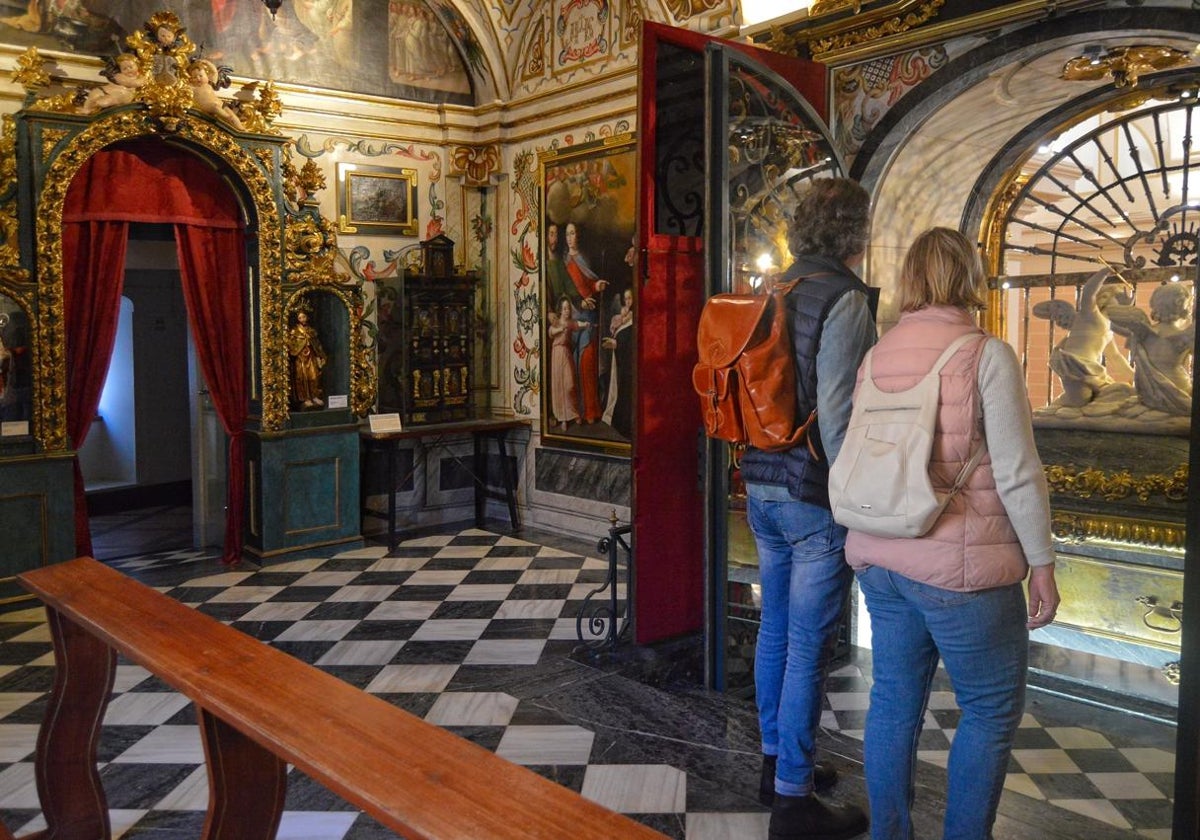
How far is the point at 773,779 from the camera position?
346 cm

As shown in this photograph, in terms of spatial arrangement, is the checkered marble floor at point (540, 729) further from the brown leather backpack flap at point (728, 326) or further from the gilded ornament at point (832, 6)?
the gilded ornament at point (832, 6)

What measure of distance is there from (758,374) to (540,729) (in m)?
1.98

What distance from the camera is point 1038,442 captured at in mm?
5027

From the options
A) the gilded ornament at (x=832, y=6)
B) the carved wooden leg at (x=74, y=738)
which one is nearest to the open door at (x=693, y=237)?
the gilded ornament at (x=832, y=6)

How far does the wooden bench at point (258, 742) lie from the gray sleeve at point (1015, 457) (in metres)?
1.14

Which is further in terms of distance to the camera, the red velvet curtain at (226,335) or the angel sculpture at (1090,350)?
the red velvet curtain at (226,335)

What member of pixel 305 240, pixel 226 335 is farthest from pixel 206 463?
pixel 305 240

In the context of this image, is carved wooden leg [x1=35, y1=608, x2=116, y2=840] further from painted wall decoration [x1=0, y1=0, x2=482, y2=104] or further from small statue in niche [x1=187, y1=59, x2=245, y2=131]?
painted wall decoration [x1=0, y1=0, x2=482, y2=104]

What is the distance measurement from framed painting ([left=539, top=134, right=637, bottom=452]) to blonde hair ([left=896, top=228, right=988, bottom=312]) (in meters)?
4.77

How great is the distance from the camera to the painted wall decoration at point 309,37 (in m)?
6.62

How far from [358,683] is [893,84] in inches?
151

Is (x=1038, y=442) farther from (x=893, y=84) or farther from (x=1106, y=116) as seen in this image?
(x=1106, y=116)

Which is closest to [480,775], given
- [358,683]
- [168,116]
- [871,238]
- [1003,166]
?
[358,683]

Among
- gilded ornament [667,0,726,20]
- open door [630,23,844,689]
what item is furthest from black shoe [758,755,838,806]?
gilded ornament [667,0,726,20]
